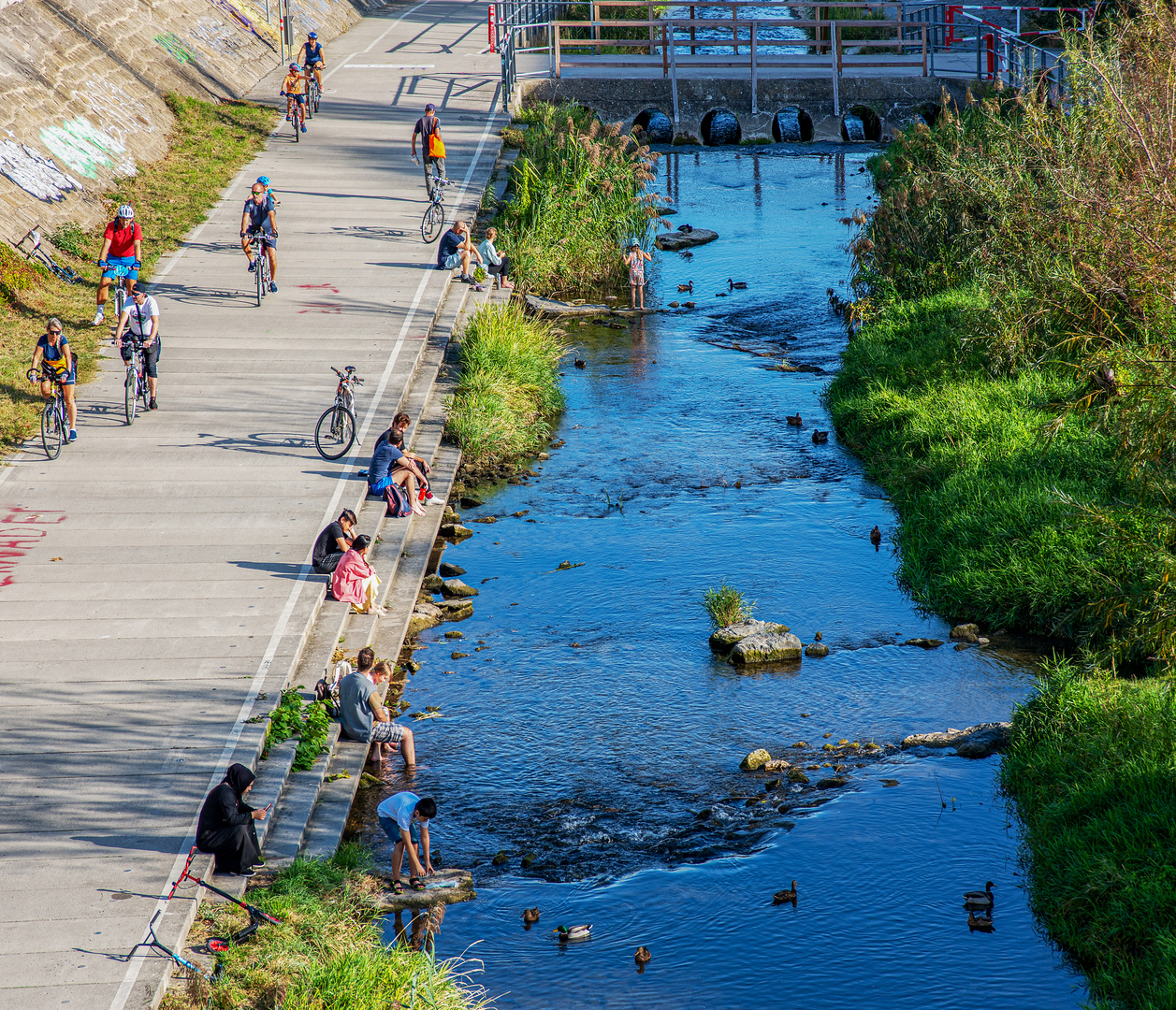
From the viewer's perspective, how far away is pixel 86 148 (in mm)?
27766

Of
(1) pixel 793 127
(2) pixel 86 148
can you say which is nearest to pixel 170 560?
(2) pixel 86 148

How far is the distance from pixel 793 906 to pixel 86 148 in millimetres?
24043

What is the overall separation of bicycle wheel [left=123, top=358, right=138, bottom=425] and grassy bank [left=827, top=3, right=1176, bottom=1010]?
11271 mm

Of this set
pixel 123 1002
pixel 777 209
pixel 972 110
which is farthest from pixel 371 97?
pixel 123 1002

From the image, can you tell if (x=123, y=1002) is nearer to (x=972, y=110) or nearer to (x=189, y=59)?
(x=972, y=110)

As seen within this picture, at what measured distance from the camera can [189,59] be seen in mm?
36094

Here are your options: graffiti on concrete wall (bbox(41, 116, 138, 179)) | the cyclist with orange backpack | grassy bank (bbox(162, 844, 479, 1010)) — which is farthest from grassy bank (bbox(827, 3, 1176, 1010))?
graffiti on concrete wall (bbox(41, 116, 138, 179))

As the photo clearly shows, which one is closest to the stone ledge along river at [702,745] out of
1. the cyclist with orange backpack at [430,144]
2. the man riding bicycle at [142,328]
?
the man riding bicycle at [142,328]

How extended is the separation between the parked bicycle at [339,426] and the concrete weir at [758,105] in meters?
25.0

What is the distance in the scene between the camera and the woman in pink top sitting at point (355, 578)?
1448 cm

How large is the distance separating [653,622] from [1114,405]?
233 inches

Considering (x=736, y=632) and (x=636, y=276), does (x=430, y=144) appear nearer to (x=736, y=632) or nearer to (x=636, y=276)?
(x=636, y=276)

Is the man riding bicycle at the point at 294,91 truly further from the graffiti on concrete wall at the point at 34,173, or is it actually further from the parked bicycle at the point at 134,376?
the parked bicycle at the point at 134,376

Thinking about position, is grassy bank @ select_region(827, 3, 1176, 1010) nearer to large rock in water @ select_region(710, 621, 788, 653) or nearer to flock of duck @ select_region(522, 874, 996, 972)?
flock of duck @ select_region(522, 874, 996, 972)
